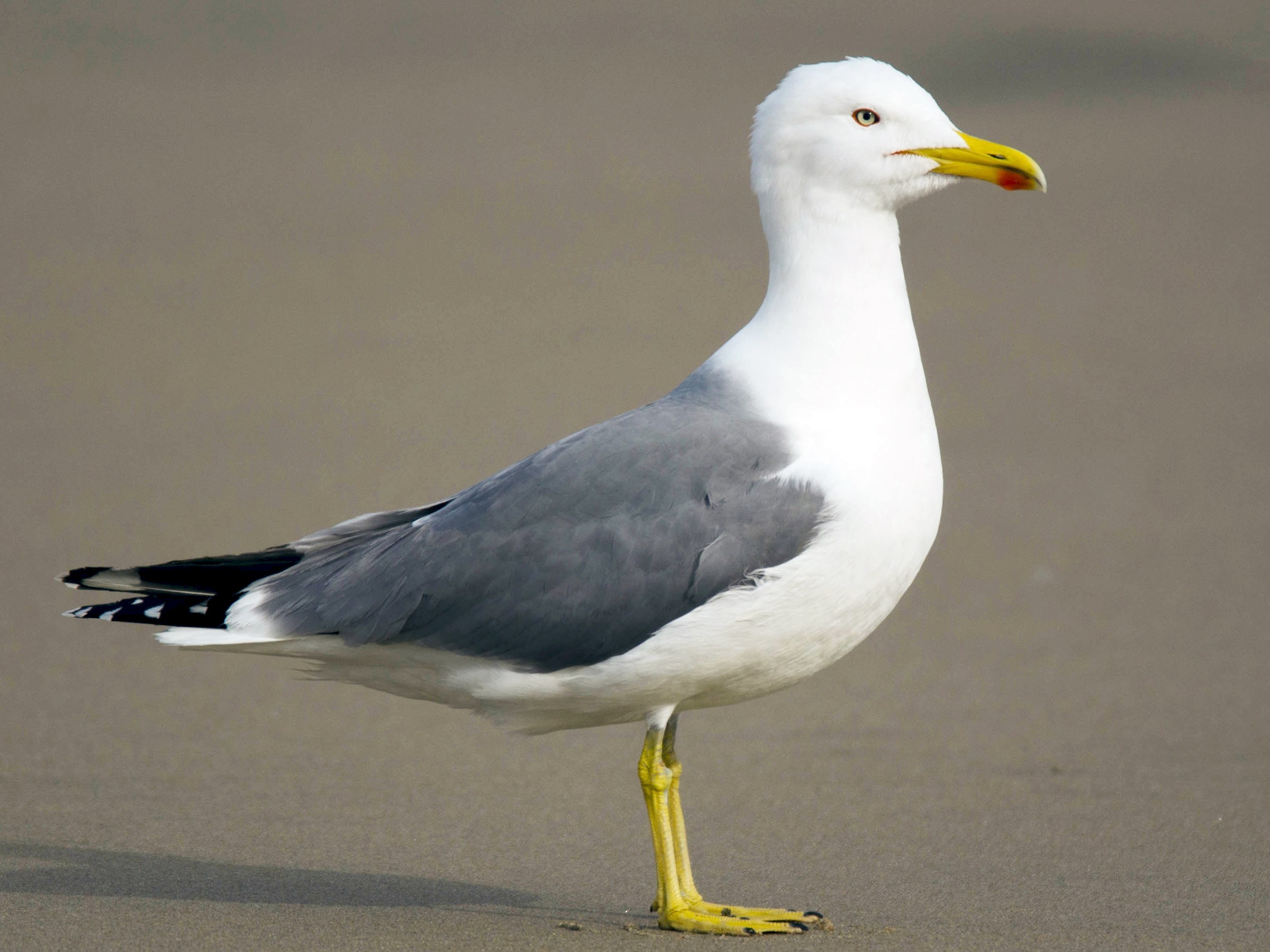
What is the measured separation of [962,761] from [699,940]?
6.20 feet

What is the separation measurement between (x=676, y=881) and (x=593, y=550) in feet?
2.82

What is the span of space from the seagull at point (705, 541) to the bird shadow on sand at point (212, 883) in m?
0.51

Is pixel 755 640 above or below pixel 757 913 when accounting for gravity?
above

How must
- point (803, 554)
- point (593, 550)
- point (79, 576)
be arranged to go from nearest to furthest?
point (803, 554)
point (593, 550)
point (79, 576)

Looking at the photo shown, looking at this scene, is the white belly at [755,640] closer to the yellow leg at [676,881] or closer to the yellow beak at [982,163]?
the yellow leg at [676,881]

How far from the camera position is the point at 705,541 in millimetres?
3963

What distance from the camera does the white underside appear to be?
155 inches

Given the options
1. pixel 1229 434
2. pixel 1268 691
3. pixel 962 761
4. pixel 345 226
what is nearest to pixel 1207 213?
pixel 1229 434

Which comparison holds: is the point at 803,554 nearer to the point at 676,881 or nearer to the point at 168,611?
the point at 676,881

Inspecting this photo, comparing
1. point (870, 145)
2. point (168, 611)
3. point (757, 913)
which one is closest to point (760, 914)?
point (757, 913)

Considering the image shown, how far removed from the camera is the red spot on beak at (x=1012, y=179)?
4.31 m

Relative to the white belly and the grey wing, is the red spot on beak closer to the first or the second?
the white belly

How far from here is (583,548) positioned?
4.04 m

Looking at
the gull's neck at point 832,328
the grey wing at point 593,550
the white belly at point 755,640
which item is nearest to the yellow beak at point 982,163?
the gull's neck at point 832,328
